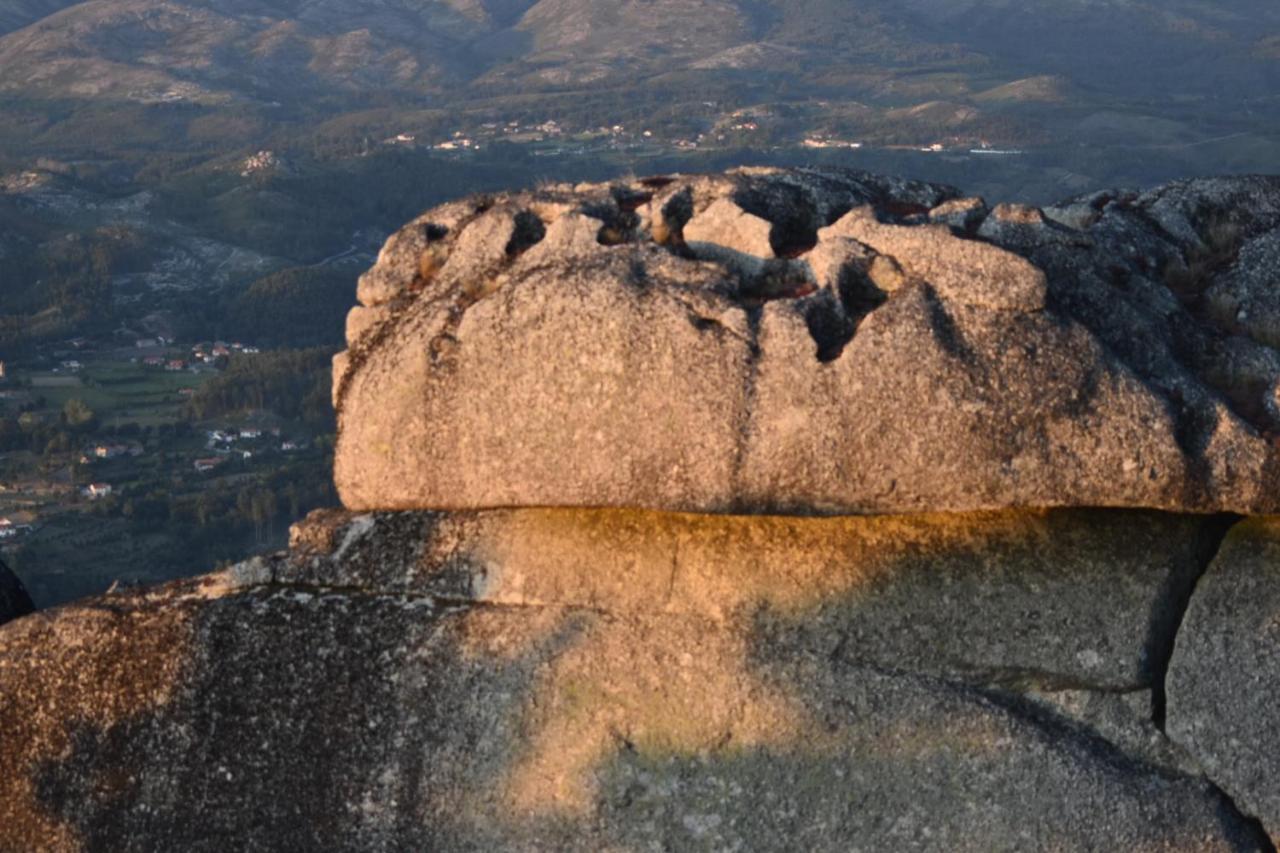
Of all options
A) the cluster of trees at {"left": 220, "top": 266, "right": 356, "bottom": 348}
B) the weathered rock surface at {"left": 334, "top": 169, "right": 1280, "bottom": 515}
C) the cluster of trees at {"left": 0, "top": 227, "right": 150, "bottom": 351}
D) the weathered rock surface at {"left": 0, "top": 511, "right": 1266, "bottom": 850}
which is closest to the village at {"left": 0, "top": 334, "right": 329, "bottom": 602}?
the cluster of trees at {"left": 220, "top": 266, "right": 356, "bottom": 348}

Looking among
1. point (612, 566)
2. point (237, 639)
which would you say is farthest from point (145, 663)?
point (612, 566)

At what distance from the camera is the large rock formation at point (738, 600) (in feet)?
36.9

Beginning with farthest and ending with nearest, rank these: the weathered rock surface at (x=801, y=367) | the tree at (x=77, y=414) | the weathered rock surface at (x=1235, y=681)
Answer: the tree at (x=77, y=414) < the weathered rock surface at (x=1235, y=681) < the weathered rock surface at (x=801, y=367)

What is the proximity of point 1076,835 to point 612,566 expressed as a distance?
4028 mm

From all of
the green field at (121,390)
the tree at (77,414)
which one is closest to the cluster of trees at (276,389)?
the green field at (121,390)

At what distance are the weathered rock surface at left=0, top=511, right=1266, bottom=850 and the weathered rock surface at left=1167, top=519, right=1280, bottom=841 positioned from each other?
0.88 ft

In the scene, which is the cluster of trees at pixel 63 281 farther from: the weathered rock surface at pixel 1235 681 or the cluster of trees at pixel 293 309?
the weathered rock surface at pixel 1235 681

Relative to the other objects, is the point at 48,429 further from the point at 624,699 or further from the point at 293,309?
the point at 624,699

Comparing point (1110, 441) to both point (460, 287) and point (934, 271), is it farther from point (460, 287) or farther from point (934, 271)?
point (460, 287)

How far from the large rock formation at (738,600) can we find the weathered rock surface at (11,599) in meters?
2.41

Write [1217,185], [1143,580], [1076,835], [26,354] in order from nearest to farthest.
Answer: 1. [1076,835]
2. [1143,580]
3. [1217,185]
4. [26,354]

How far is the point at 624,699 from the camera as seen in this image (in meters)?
11.5

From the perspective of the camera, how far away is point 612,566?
12.1 m

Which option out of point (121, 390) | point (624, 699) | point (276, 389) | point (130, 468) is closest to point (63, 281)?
point (121, 390)
